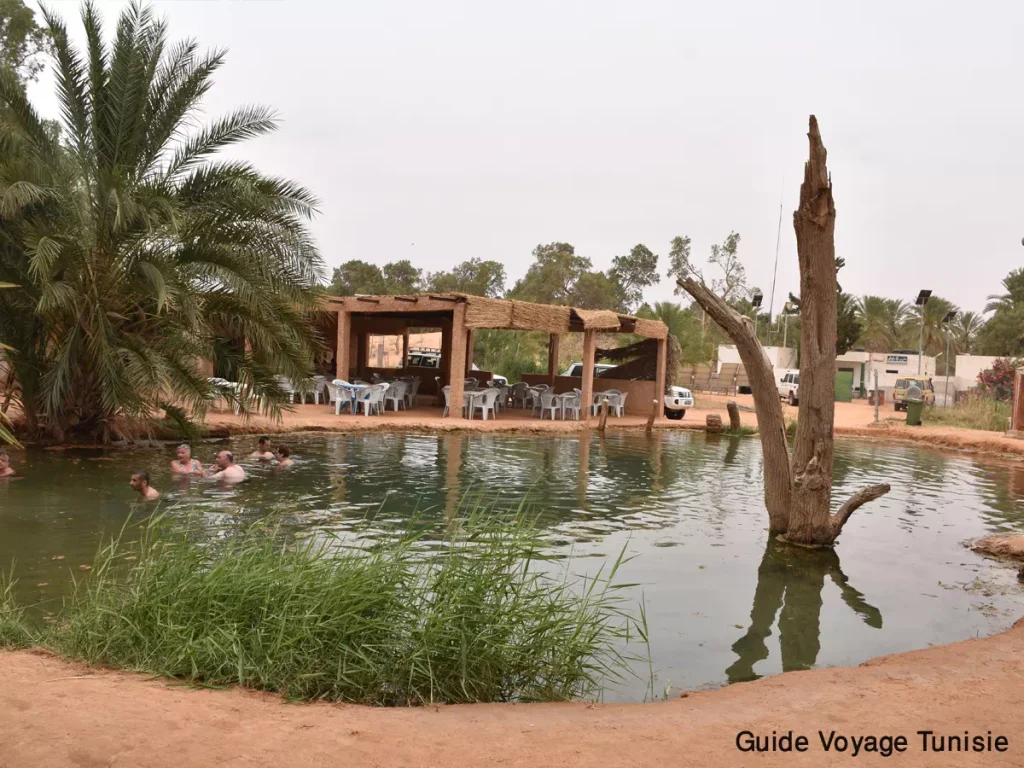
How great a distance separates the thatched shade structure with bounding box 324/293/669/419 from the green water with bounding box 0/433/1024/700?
3768 mm

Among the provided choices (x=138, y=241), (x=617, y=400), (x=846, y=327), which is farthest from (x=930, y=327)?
(x=138, y=241)

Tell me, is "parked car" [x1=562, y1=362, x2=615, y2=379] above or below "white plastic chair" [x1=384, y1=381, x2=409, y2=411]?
above

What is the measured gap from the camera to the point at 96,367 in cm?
1360

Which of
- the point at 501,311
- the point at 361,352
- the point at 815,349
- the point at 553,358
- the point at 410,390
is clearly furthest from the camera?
the point at 361,352

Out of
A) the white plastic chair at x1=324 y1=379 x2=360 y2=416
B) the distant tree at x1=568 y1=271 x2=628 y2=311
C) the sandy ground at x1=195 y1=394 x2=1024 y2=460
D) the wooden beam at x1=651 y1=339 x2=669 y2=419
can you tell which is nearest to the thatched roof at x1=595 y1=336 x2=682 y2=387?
the wooden beam at x1=651 y1=339 x2=669 y2=419

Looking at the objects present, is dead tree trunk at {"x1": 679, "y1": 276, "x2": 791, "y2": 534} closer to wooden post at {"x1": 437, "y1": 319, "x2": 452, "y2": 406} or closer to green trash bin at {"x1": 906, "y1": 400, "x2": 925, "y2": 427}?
green trash bin at {"x1": 906, "y1": 400, "x2": 925, "y2": 427}

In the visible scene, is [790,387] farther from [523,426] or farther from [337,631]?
[337,631]

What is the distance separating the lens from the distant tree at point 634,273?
6325 cm

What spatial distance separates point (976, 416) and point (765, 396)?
59.9 feet

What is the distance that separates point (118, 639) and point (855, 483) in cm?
1219

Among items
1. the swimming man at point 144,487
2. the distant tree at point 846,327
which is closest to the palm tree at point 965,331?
the distant tree at point 846,327

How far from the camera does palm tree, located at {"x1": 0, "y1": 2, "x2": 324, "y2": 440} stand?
1259cm

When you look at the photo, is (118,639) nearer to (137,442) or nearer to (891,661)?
(891,661)

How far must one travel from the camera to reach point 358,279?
190 feet
